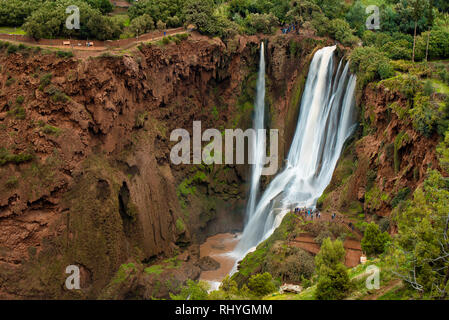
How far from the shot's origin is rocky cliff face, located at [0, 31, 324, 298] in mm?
40062

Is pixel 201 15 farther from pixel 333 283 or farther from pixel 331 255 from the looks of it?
pixel 333 283

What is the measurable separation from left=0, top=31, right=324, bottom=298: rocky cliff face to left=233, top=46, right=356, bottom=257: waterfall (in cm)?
321

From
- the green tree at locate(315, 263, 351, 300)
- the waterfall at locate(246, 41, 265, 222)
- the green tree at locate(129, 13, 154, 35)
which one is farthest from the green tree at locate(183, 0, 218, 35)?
the green tree at locate(315, 263, 351, 300)

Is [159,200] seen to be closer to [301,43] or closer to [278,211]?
[278,211]

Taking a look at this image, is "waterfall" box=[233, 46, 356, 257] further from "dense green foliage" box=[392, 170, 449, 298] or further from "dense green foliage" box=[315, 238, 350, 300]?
"dense green foliage" box=[392, 170, 449, 298]

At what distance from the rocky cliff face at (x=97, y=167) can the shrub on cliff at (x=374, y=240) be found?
66.8 ft

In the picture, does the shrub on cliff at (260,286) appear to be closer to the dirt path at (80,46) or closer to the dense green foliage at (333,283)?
the dense green foliage at (333,283)

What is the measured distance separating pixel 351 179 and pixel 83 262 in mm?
23972

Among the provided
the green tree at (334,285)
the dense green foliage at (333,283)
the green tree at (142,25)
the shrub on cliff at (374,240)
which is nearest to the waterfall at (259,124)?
the green tree at (142,25)

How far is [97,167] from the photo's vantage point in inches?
1708

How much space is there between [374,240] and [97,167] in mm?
25609

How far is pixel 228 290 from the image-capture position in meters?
27.8

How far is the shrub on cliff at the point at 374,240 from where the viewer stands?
28.5 m
